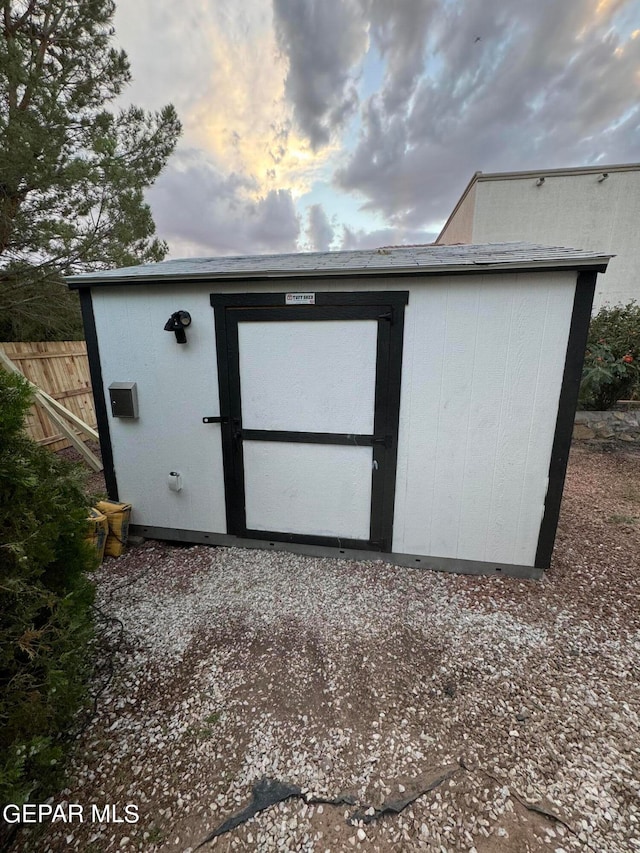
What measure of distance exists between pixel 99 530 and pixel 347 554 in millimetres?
2224

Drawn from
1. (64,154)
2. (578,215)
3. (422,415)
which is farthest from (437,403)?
(578,215)

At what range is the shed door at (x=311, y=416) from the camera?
8.73 feet

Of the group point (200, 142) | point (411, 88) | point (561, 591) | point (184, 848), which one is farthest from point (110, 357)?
point (411, 88)

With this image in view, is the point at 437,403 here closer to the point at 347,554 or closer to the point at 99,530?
the point at 347,554

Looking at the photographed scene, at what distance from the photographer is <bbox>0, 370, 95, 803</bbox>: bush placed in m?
1.28

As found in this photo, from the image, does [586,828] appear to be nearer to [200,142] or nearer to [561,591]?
[561,591]

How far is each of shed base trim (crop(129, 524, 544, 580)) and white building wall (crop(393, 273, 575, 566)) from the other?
0.24ft

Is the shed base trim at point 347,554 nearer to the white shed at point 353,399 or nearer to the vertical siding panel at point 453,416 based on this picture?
the white shed at point 353,399

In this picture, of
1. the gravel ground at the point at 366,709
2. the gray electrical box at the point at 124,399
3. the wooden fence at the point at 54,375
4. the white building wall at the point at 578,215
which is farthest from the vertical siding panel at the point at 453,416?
the white building wall at the point at 578,215

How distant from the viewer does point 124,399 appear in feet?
10.1

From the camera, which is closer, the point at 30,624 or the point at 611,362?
the point at 30,624

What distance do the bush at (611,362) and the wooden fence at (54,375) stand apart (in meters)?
8.87

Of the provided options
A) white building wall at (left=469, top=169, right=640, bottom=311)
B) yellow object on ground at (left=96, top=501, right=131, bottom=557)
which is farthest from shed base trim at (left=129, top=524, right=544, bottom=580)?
white building wall at (left=469, top=169, right=640, bottom=311)

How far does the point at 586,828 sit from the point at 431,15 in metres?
8.07
